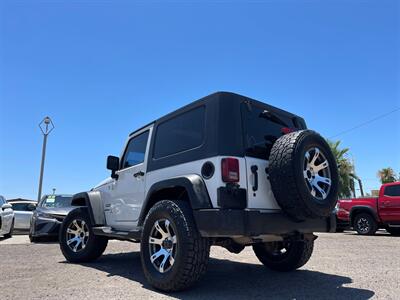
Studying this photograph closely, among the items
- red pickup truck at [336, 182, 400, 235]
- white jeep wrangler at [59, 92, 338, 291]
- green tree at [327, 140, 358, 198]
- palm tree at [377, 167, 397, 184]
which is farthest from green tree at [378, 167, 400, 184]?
white jeep wrangler at [59, 92, 338, 291]

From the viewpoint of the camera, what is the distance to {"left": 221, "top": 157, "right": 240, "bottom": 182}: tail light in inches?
152

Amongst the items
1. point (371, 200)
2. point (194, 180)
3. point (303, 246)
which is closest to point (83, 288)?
point (194, 180)

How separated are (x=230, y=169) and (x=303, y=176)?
752 millimetres

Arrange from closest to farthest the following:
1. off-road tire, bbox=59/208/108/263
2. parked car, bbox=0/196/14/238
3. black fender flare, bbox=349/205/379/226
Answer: off-road tire, bbox=59/208/108/263 < parked car, bbox=0/196/14/238 < black fender flare, bbox=349/205/379/226

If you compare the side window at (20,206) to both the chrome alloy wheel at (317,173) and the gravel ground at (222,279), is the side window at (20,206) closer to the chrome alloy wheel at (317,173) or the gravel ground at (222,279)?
the gravel ground at (222,279)

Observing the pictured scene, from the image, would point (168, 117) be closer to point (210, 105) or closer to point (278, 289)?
point (210, 105)

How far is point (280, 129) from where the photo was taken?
491 centimetres

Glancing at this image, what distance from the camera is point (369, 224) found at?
42.9ft

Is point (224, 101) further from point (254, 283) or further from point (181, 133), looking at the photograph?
point (254, 283)

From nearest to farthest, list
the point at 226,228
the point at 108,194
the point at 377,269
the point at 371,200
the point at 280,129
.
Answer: the point at 226,228 < the point at 280,129 < the point at 377,269 < the point at 108,194 < the point at 371,200

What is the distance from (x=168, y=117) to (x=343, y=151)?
26.6 metres

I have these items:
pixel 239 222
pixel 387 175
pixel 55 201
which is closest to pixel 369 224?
pixel 55 201

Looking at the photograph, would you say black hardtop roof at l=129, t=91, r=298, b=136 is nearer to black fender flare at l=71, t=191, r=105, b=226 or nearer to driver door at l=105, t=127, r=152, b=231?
driver door at l=105, t=127, r=152, b=231

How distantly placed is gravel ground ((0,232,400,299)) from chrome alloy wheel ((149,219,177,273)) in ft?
1.02
